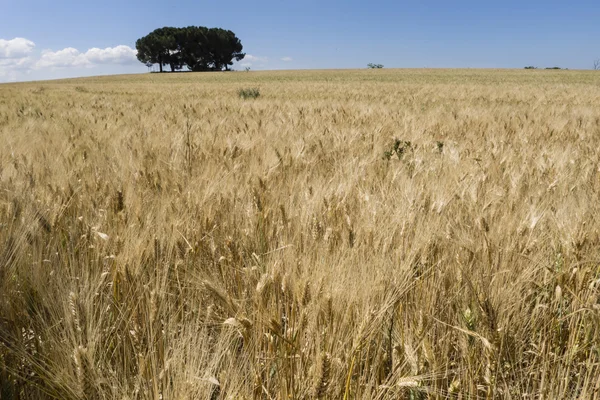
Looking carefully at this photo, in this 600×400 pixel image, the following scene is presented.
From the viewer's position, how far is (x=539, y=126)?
478 cm

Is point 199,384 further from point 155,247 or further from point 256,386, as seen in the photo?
point 155,247

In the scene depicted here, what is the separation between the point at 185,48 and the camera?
7600 cm

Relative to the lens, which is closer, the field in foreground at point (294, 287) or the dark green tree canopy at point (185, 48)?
the field in foreground at point (294, 287)

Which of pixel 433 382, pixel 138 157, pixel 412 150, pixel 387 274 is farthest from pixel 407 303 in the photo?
pixel 412 150

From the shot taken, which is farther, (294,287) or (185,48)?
(185,48)

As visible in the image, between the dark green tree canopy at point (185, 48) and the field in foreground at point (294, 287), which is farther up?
the dark green tree canopy at point (185, 48)

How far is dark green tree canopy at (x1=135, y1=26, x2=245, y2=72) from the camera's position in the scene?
74562 mm

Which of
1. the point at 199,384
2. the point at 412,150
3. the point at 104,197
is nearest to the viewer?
the point at 199,384

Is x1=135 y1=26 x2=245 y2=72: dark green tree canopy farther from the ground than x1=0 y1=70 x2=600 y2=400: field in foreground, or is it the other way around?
x1=135 y1=26 x2=245 y2=72: dark green tree canopy

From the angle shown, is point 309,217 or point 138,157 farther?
point 138,157

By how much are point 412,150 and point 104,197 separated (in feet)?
8.51

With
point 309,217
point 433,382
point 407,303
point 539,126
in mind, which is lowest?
point 433,382

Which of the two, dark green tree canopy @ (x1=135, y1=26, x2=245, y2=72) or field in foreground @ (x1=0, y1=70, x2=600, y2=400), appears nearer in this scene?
field in foreground @ (x1=0, y1=70, x2=600, y2=400)

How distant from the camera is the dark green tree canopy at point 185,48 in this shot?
245 ft
